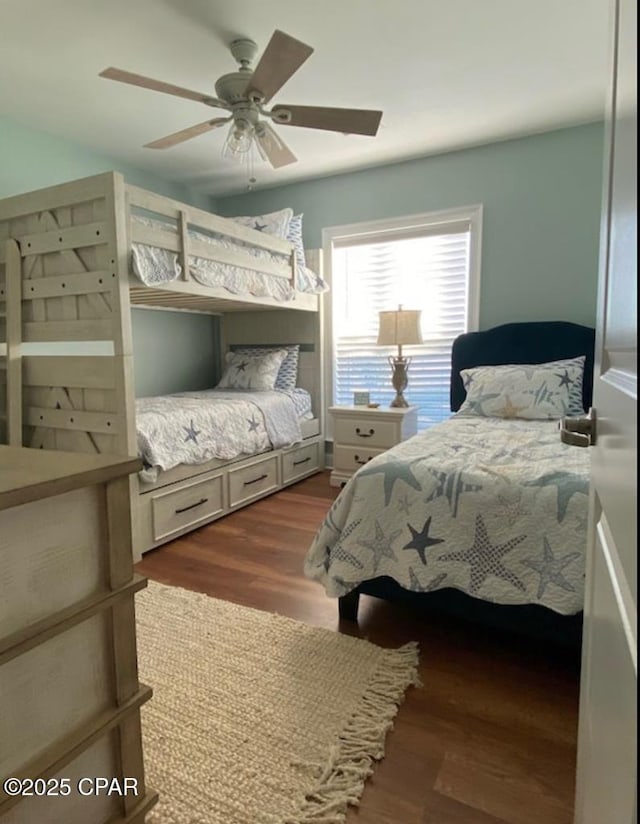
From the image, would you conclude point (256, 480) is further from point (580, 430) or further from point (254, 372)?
point (580, 430)

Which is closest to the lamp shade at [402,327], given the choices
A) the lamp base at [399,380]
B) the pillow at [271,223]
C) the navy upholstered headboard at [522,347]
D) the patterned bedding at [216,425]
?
the lamp base at [399,380]

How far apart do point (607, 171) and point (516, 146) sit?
3077 millimetres

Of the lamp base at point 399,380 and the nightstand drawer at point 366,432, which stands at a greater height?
the lamp base at point 399,380

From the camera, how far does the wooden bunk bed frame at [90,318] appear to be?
2.17m

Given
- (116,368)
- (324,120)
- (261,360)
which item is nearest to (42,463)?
(116,368)

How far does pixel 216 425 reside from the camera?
2.92 metres

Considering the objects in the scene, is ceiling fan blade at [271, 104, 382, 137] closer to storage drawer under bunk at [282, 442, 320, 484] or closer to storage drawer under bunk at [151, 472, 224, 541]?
storage drawer under bunk at [151, 472, 224, 541]

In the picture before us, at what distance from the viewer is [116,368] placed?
2176mm

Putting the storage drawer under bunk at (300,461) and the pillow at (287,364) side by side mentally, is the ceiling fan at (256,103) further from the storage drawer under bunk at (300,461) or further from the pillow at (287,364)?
the storage drawer under bunk at (300,461)

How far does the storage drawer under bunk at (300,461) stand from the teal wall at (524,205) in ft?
5.42

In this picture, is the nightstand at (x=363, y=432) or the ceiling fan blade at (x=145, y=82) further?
the nightstand at (x=363, y=432)

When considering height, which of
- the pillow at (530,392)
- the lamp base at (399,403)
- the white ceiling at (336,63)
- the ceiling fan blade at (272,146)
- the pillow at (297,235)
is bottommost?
the lamp base at (399,403)

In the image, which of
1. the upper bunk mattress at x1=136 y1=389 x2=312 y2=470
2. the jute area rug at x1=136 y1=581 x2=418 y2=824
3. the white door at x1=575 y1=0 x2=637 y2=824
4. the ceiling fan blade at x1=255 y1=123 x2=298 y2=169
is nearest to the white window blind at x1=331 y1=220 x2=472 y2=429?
the upper bunk mattress at x1=136 y1=389 x2=312 y2=470

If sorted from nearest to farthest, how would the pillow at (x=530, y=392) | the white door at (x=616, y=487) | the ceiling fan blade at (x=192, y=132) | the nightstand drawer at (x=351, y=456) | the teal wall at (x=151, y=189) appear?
the white door at (x=616, y=487)
the ceiling fan blade at (x=192, y=132)
the pillow at (x=530, y=392)
the teal wall at (x=151, y=189)
the nightstand drawer at (x=351, y=456)
